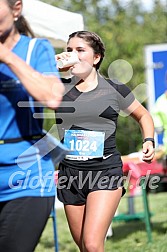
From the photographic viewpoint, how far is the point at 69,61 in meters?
3.68

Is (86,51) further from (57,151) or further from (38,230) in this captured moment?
(38,230)

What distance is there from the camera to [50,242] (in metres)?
7.61

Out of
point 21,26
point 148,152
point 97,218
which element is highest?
point 21,26

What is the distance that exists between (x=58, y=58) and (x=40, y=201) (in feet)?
4.04

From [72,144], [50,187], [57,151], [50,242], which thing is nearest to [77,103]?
[72,144]

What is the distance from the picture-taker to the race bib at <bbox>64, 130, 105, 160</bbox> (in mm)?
3992

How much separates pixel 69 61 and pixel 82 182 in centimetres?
73

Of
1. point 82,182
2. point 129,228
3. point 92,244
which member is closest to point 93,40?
point 82,182

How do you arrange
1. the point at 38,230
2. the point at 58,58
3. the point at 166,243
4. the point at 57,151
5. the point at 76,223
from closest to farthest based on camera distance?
the point at 38,230
the point at 58,58
the point at 76,223
the point at 57,151
the point at 166,243

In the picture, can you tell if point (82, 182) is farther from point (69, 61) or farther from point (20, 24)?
point (20, 24)

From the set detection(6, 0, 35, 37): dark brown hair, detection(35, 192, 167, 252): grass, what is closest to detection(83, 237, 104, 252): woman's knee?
detection(6, 0, 35, 37): dark brown hair

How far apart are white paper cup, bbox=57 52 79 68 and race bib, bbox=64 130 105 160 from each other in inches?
17.6

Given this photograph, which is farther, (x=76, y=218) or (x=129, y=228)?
(x=129, y=228)

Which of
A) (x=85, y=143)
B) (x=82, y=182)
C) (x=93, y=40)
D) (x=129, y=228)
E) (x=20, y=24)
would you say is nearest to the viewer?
(x=20, y=24)
